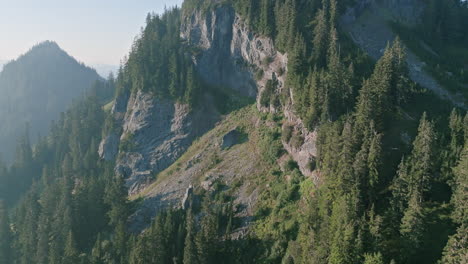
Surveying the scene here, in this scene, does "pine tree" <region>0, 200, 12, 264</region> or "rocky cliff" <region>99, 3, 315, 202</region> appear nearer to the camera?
"pine tree" <region>0, 200, 12, 264</region>

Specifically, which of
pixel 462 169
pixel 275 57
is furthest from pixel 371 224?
pixel 275 57

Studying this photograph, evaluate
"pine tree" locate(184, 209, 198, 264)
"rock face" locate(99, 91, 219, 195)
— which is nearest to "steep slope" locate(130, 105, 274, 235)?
"rock face" locate(99, 91, 219, 195)

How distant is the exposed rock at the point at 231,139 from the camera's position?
89.2 metres

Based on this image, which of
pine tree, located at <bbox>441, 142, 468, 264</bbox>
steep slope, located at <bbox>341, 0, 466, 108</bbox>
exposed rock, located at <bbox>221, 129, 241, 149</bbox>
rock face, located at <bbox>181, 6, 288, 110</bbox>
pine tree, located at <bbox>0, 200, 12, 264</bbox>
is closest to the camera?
pine tree, located at <bbox>441, 142, 468, 264</bbox>

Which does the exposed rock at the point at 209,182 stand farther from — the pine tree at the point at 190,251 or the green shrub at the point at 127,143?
the green shrub at the point at 127,143

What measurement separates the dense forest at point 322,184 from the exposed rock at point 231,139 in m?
8.57

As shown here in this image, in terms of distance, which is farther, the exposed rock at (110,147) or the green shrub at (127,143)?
the exposed rock at (110,147)

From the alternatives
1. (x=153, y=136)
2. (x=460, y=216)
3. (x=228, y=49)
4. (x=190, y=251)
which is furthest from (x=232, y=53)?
(x=460, y=216)

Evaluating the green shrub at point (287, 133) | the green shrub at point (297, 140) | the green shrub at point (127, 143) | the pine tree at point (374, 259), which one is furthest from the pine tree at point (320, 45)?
the green shrub at point (127, 143)

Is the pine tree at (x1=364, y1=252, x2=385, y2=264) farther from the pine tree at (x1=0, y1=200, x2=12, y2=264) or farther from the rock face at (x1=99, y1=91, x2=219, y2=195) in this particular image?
the pine tree at (x1=0, y1=200, x2=12, y2=264)

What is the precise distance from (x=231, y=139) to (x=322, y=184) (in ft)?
120

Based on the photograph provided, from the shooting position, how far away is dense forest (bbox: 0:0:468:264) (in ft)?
146

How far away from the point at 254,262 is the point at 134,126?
68755mm

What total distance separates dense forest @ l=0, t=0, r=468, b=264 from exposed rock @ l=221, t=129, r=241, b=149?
8.57 metres
